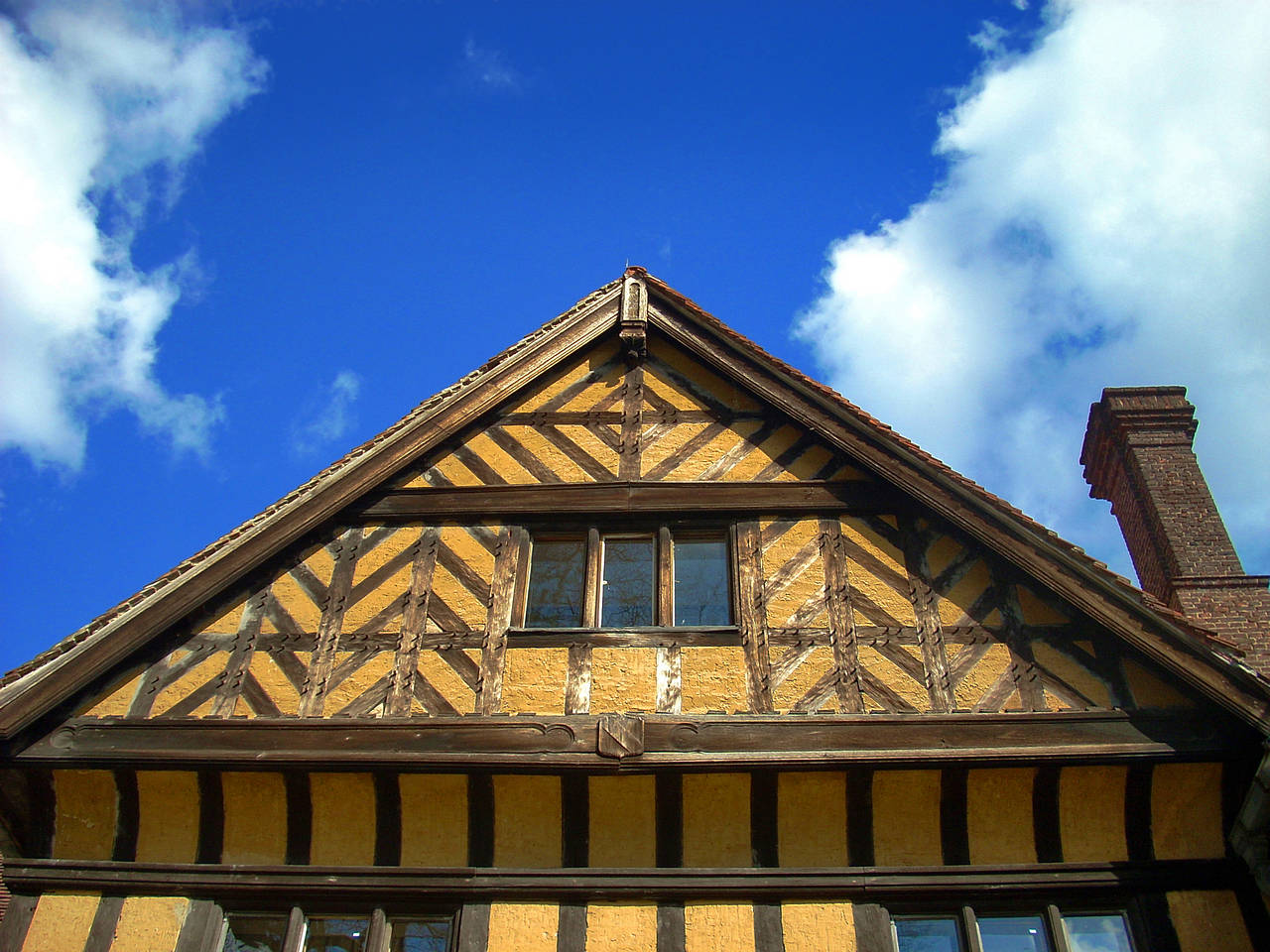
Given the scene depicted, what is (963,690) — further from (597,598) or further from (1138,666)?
(597,598)

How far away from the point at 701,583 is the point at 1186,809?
10.9 feet

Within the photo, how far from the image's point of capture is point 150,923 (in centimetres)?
605

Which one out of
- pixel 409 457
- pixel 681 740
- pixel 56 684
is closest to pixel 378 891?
pixel 681 740

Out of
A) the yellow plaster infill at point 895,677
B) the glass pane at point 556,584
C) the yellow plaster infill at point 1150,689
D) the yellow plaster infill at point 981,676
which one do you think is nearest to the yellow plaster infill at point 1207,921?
the yellow plaster infill at point 1150,689

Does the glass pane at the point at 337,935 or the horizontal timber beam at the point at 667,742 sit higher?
the horizontal timber beam at the point at 667,742

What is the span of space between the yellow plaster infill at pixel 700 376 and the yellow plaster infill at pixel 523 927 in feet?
14.0

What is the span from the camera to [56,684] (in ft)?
21.2

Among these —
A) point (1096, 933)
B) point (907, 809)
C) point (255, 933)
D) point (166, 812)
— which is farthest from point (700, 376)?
point (255, 933)

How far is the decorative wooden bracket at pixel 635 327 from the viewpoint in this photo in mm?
8820

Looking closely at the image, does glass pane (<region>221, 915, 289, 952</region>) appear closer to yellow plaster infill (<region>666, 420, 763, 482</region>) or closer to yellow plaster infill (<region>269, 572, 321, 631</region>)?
yellow plaster infill (<region>269, 572, 321, 631</region>)

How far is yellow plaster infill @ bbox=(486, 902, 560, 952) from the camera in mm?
5812

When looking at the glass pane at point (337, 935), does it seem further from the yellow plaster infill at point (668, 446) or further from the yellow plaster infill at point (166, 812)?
the yellow plaster infill at point (668, 446)

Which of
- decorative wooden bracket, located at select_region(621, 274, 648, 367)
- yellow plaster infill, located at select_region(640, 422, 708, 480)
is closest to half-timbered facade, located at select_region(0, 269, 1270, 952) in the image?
yellow plaster infill, located at select_region(640, 422, 708, 480)

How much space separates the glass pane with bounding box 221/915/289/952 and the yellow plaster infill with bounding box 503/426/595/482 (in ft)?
11.9
